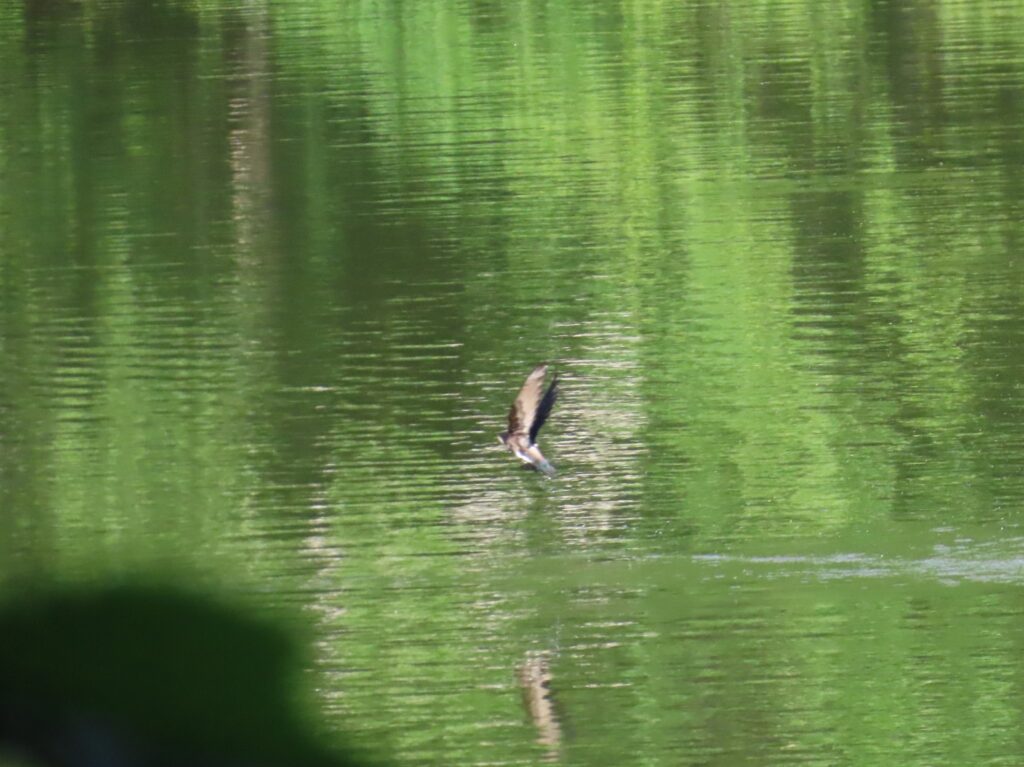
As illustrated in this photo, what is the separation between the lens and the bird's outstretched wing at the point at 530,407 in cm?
499

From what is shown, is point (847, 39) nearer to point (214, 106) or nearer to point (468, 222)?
point (214, 106)

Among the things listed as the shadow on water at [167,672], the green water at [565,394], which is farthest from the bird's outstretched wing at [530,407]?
the shadow on water at [167,672]

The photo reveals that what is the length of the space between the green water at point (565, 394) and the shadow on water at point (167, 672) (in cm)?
11

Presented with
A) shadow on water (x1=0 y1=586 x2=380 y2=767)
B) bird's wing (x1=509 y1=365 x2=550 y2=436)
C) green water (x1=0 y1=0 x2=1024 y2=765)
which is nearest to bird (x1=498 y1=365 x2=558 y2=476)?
bird's wing (x1=509 y1=365 x2=550 y2=436)

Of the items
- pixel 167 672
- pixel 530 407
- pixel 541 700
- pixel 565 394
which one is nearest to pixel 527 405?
pixel 530 407

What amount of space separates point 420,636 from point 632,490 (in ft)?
3.40

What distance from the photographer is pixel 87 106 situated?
12.7m

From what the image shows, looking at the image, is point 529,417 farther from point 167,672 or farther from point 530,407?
point 167,672

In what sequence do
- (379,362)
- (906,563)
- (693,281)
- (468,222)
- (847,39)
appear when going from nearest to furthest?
(906,563), (379,362), (693,281), (468,222), (847,39)

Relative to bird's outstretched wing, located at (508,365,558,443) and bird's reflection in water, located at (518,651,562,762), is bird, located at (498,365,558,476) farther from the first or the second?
bird's reflection in water, located at (518,651,562,762)

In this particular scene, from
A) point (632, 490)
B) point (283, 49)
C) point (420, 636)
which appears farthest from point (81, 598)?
point (283, 49)

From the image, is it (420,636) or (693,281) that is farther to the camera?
(693,281)

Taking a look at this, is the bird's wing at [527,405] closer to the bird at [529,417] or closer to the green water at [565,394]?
the bird at [529,417]

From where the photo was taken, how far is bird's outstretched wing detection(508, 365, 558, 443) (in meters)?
4.99
